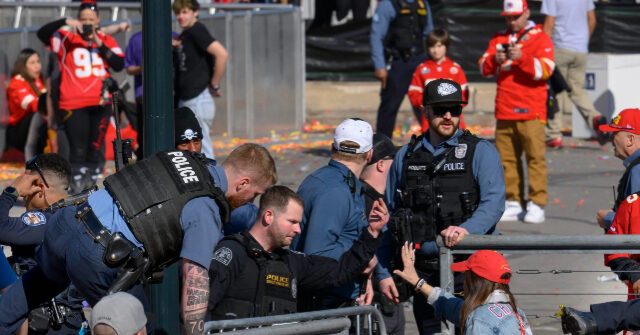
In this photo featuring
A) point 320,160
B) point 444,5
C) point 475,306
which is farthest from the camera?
point 444,5

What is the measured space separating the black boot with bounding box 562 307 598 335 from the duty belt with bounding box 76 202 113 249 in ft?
7.75

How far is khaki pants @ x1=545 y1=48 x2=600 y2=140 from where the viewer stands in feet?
50.6

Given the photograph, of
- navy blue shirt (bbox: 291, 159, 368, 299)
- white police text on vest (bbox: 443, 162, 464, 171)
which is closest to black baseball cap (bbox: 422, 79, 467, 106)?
white police text on vest (bbox: 443, 162, 464, 171)

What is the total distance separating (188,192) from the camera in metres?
5.05

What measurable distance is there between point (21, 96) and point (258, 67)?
3.92m

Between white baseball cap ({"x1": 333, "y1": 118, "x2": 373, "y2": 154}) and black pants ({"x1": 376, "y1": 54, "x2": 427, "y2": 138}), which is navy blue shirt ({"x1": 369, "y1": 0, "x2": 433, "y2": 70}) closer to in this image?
black pants ({"x1": 376, "y1": 54, "x2": 427, "y2": 138})

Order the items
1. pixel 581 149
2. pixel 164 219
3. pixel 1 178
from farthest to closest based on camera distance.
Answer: pixel 581 149, pixel 1 178, pixel 164 219

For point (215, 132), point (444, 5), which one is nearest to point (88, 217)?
point (215, 132)

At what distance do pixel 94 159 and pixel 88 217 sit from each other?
6.85 metres

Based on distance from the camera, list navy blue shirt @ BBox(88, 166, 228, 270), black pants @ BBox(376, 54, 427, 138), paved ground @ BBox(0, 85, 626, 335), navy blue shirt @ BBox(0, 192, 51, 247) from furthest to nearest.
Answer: black pants @ BBox(376, 54, 427, 138) → paved ground @ BBox(0, 85, 626, 335) → navy blue shirt @ BBox(0, 192, 51, 247) → navy blue shirt @ BBox(88, 166, 228, 270)

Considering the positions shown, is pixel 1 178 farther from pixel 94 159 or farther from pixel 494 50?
pixel 494 50

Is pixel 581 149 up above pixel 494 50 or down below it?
below

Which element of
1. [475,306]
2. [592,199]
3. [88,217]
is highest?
[88,217]

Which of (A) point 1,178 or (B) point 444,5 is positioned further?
(B) point 444,5
